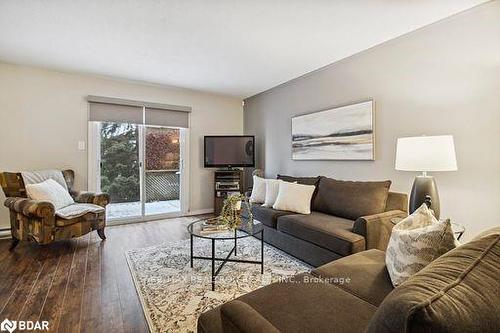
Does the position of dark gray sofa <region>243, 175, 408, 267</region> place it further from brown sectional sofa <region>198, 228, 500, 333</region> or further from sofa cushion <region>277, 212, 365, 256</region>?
brown sectional sofa <region>198, 228, 500, 333</region>

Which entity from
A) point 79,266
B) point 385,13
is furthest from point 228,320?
point 385,13

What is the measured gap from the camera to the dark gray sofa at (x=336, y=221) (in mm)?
2258

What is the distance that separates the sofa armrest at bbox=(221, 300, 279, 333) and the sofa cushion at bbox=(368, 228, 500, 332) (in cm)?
40

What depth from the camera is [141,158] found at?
177 inches

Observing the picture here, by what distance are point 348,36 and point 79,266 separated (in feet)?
12.0

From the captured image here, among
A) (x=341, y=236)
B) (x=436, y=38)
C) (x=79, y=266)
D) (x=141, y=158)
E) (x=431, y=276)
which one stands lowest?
(x=79, y=266)

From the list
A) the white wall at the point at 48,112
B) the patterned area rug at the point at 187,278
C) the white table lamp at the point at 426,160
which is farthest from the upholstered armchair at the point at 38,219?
the white table lamp at the point at 426,160

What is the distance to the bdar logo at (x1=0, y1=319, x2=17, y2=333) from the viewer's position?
5.37ft

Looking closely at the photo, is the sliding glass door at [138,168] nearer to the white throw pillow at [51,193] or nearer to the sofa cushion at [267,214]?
the white throw pillow at [51,193]

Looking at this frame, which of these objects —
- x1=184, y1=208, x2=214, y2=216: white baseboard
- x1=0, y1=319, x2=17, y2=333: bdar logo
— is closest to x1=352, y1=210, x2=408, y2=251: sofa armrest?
x1=0, y1=319, x2=17, y2=333: bdar logo

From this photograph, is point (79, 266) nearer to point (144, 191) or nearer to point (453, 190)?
point (144, 191)

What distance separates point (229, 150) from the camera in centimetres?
491

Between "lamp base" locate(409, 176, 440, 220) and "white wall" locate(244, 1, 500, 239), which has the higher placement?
"white wall" locate(244, 1, 500, 239)

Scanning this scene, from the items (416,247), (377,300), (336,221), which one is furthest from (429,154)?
(377,300)
